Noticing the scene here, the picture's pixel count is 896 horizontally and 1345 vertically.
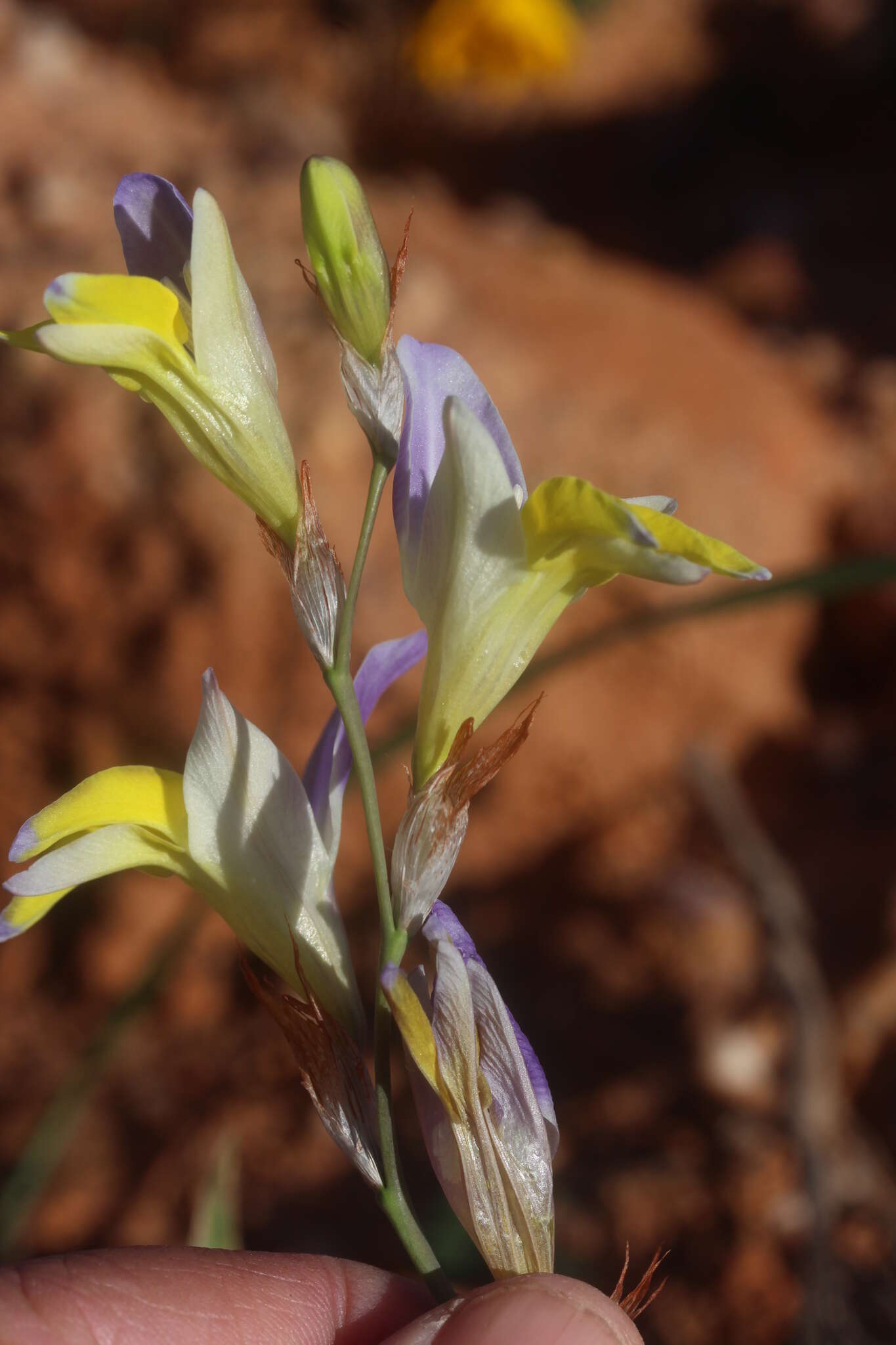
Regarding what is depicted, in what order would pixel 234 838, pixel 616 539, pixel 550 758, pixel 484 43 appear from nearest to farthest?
pixel 616 539, pixel 234 838, pixel 550 758, pixel 484 43

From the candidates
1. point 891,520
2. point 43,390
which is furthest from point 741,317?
point 43,390

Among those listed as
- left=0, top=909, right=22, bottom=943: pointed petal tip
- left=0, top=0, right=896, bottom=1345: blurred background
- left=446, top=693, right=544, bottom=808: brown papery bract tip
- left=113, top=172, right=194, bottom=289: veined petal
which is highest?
left=113, top=172, right=194, bottom=289: veined petal

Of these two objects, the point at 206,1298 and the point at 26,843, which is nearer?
the point at 26,843

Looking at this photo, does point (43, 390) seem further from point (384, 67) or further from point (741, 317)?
point (384, 67)

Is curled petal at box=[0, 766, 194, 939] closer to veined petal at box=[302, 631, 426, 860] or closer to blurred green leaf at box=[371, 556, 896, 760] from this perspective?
veined petal at box=[302, 631, 426, 860]

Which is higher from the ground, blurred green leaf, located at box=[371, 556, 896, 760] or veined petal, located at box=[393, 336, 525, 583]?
veined petal, located at box=[393, 336, 525, 583]

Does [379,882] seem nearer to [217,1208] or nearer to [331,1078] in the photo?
[331,1078]

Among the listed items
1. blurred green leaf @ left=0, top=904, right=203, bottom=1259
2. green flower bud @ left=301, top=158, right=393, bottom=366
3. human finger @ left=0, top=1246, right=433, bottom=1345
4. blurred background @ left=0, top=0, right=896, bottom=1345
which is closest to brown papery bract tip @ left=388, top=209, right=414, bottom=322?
green flower bud @ left=301, top=158, right=393, bottom=366

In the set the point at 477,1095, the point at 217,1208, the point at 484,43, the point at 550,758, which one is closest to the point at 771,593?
the point at 477,1095
